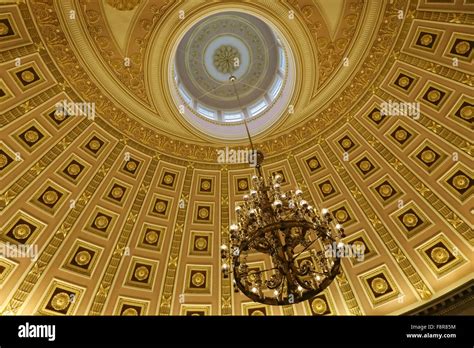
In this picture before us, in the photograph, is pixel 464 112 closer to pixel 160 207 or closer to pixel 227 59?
pixel 227 59

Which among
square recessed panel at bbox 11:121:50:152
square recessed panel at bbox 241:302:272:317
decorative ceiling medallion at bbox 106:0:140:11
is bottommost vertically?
square recessed panel at bbox 241:302:272:317

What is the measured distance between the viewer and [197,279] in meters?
13.5

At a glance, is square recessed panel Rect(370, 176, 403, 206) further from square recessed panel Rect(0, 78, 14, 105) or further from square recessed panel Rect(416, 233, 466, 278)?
square recessed panel Rect(0, 78, 14, 105)

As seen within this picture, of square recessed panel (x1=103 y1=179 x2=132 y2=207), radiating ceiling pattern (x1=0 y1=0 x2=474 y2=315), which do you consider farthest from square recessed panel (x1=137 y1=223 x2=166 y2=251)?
square recessed panel (x1=103 y1=179 x2=132 y2=207)

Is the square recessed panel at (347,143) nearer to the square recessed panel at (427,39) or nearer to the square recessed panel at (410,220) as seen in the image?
the square recessed panel at (410,220)

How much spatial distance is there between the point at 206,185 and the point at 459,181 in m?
8.72

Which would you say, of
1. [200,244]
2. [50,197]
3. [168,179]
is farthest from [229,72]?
[50,197]

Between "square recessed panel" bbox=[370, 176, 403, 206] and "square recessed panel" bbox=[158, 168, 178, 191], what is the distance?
23.9 ft

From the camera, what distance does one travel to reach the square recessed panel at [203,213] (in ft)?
45.4

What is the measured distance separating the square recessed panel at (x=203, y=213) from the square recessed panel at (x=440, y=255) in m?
7.45

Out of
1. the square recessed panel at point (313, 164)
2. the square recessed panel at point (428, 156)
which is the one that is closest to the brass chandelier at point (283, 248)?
the square recessed panel at point (313, 164)

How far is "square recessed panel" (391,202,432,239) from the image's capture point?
480 inches

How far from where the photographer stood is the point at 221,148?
44.5 feet

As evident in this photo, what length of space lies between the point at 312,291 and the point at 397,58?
839cm
